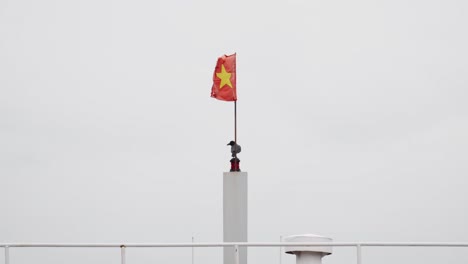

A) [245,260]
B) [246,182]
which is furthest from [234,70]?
[245,260]

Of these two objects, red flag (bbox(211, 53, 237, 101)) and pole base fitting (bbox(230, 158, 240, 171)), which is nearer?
pole base fitting (bbox(230, 158, 240, 171))

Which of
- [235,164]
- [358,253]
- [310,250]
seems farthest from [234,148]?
[310,250]

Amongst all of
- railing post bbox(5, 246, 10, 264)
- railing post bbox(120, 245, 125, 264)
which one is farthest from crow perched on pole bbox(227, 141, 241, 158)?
railing post bbox(5, 246, 10, 264)

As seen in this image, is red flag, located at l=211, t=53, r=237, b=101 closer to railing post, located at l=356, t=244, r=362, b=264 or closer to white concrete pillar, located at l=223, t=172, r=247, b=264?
white concrete pillar, located at l=223, t=172, r=247, b=264

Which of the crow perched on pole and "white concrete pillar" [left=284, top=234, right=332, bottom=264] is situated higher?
the crow perched on pole

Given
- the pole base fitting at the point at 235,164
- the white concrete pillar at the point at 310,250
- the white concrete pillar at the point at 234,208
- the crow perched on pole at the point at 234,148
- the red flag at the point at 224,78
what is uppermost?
the red flag at the point at 224,78

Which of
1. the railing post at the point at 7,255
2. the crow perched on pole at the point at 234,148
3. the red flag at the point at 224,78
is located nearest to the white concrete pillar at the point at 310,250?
the railing post at the point at 7,255

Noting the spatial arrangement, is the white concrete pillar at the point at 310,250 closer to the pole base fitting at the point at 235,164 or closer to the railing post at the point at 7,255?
the railing post at the point at 7,255

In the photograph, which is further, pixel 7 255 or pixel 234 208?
pixel 234 208

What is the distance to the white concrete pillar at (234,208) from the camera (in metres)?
14.3

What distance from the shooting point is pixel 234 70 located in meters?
16.2

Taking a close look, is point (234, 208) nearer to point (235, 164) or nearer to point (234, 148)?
point (235, 164)

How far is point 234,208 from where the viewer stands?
14.4 meters

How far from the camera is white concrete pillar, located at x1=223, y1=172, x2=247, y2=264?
14.3m
